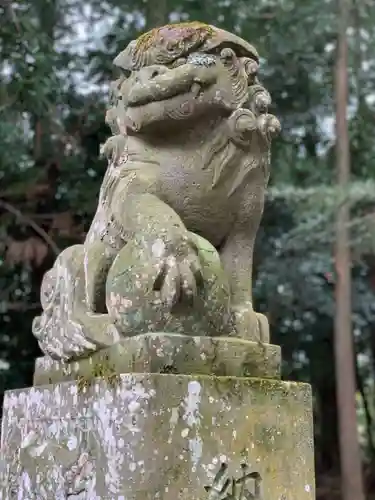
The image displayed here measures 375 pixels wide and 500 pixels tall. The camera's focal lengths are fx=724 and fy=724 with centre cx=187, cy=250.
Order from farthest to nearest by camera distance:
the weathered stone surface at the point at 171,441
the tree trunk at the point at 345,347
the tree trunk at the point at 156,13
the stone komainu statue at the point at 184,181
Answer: the tree trunk at the point at 345,347, the tree trunk at the point at 156,13, the stone komainu statue at the point at 184,181, the weathered stone surface at the point at 171,441

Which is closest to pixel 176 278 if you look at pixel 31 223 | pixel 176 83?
pixel 176 83

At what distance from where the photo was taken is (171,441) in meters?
1.66

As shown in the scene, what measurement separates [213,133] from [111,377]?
762 millimetres

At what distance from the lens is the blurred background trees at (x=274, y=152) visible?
553 centimetres

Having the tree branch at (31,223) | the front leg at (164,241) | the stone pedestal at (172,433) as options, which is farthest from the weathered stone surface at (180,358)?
the tree branch at (31,223)

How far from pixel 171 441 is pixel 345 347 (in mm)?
4838

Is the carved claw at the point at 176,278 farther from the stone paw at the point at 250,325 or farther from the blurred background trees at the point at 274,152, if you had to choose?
the blurred background trees at the point at 274,152

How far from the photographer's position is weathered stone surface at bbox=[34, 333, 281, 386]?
1.72m

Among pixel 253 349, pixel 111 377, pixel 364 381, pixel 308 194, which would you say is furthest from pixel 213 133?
pixel 364 381

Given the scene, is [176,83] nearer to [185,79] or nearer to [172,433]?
[185,79]

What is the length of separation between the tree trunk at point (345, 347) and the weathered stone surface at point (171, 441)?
443 cm

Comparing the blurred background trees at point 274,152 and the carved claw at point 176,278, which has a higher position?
the blurred background trees at point 274,152

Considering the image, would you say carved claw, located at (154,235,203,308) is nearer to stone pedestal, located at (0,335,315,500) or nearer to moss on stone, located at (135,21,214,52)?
stone pedestal, located at (0,335,315,500)

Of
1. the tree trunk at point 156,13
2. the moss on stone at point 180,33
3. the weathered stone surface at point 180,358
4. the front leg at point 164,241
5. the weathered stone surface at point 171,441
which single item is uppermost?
the tree trunk at point 156,13
